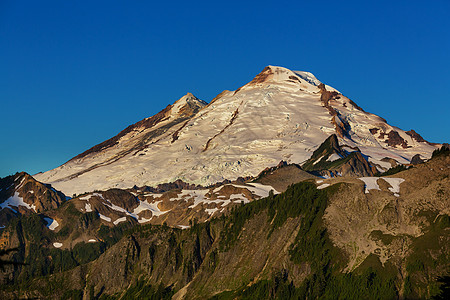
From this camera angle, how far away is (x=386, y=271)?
642 feet

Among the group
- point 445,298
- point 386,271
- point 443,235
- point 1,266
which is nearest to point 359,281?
point 386,271

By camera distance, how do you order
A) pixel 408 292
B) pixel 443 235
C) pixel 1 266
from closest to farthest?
pixel 1 266 → pixel 408 292 → pixel 443 235

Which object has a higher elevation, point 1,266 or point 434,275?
point 434,275

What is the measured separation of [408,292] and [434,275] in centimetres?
770

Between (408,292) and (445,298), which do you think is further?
(408,292)

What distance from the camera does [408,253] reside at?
198875 millimetres

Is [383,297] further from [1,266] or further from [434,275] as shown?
[1,266]

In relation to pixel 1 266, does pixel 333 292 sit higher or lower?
higher

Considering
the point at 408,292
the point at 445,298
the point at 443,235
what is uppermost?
the point at 443,235

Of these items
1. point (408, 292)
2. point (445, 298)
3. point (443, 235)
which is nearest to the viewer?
point (445, 298)

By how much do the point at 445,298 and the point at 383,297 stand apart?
82.7m

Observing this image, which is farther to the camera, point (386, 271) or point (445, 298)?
point (386, 271)

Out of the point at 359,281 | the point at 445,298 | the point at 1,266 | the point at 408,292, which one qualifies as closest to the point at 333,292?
the point at 359,281

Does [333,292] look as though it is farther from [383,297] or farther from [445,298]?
[445,298]
